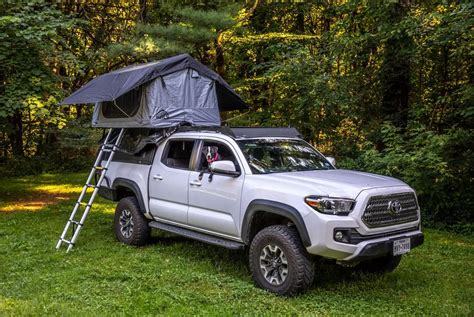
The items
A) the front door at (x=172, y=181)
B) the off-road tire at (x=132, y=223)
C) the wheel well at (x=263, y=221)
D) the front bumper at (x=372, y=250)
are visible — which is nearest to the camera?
the front bumper at (x=372, y=250)

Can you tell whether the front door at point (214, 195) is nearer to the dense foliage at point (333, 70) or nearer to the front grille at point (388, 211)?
the front grille at point (388, 211)

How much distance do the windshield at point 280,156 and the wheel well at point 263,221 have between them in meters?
0.55

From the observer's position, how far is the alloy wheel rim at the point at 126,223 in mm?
7782

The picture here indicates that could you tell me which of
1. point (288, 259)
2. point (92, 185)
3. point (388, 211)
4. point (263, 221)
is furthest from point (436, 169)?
point (92, 185)

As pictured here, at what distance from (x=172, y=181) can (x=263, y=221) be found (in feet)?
5.47

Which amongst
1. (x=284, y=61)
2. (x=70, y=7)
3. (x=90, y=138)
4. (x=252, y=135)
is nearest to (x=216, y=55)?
(x=284, y=61)

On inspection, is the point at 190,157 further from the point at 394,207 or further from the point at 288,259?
the point at 394,207

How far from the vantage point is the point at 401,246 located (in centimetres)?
526

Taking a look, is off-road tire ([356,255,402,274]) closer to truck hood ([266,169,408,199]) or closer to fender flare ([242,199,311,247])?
truck hood ([266,169,408,199])

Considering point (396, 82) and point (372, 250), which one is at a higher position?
point (396, 82)

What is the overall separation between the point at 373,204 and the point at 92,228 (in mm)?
6023

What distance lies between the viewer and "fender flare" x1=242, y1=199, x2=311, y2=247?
510cm

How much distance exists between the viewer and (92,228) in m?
9.20

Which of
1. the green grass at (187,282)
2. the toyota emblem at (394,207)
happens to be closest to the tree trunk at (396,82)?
the green grass at (187,282)
